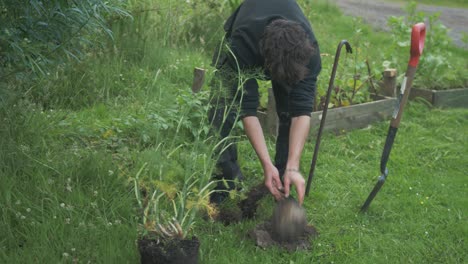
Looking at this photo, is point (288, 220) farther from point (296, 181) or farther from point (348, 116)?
point (348, 116)

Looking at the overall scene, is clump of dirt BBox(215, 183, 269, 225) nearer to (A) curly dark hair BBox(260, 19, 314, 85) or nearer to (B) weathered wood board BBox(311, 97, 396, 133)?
(A) curly dark hair BBox(260, 19, 314, 85)

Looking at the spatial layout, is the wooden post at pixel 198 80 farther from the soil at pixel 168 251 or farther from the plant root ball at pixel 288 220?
the soil at pixel 168 251

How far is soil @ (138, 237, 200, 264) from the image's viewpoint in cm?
282

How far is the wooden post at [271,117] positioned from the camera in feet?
17.0

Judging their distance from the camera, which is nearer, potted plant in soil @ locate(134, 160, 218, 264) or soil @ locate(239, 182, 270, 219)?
potted plant in soil @ locate(134, 160, 218, 264)

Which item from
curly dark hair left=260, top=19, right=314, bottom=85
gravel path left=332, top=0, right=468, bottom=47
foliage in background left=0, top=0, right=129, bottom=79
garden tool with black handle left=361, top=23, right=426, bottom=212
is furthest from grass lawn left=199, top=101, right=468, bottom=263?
gravel path left=332, top=0, right=468, bottom=47

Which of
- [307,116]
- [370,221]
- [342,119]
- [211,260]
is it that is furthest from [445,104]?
[211,260]

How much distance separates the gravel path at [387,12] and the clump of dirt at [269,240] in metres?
8.31

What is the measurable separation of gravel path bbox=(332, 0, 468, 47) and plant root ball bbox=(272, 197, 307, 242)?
8.41 m

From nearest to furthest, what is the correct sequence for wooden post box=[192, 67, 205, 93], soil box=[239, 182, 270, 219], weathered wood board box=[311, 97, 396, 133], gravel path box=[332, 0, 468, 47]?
1. soil box=[239, 182, 270, 219]
2. wooden post box=[192, 67, 205, 93]
3. weathered wood board box=[311, 97, 396, 133]
4. gravel path box=[332, 0, 468, 47]

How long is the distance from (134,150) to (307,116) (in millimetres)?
1307

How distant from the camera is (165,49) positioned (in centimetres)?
597

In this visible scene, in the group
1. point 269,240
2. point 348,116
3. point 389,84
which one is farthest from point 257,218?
point 389,84

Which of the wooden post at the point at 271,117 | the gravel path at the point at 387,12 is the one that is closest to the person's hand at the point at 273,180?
the wooden post at the point at 271,117
